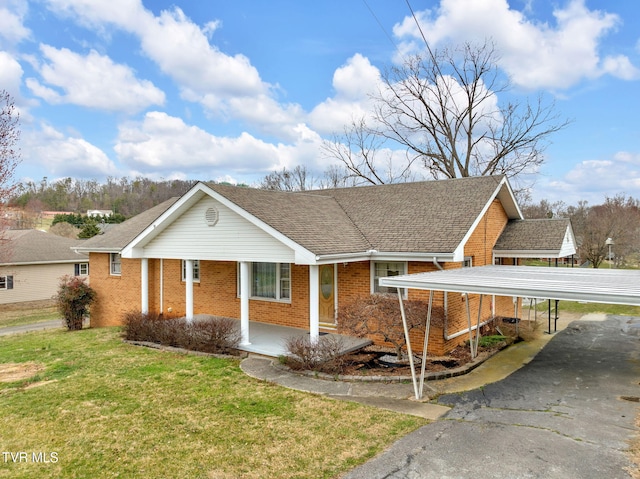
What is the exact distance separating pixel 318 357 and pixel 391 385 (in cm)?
177

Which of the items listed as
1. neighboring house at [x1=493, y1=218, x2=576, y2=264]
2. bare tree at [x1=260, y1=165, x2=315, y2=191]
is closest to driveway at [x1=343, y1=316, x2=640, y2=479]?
neighboring house at [x1=493, y1=218, x2=576, y2=264]

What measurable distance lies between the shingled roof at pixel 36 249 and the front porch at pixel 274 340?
20.0 metres

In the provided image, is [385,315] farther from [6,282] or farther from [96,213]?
[96,213]

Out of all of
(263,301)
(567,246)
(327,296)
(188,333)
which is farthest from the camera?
(567,246)

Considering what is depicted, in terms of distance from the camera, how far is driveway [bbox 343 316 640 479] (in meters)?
5.16

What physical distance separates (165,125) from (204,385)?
882 inches

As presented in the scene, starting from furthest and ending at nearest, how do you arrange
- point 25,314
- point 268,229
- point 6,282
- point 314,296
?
point 6,282 < point 25,314 < point 268,229 < point 314,296

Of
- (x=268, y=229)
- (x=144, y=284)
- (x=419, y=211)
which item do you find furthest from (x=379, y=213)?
(x=144, y=284)

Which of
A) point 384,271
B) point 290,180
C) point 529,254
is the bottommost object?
point 384,271

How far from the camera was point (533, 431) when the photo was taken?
6.28 m

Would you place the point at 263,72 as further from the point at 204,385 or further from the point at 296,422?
the point at 296,422

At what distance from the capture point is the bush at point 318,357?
916cm

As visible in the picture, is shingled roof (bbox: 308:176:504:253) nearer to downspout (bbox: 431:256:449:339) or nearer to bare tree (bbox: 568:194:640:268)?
downspout (bbox: 431:256:449:339)

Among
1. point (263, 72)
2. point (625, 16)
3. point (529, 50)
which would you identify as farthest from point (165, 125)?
point (625, 16)
